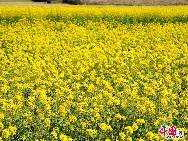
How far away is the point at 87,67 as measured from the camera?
12250mm

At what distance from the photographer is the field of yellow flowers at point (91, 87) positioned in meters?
8.28

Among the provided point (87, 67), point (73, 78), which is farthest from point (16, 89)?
point (87, 67)

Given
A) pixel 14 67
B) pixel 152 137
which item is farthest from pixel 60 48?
pixel 152 137

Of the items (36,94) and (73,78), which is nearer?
(36,94)

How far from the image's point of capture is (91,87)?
9.91 meters

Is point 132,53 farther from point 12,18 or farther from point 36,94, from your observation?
point 12,18

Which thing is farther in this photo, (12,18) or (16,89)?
(12,18)

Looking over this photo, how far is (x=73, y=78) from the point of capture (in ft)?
37.9

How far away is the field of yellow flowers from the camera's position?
8281 mm

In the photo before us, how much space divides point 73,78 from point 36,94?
7.54ft

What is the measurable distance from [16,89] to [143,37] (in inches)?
369

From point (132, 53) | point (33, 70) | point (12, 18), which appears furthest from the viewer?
point (12, 18)

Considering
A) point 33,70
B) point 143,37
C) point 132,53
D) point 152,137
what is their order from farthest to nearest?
point 143,37
point 132,53
point 33,70
point 152,137

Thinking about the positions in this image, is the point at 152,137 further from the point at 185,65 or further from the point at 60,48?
the point at 60,48
